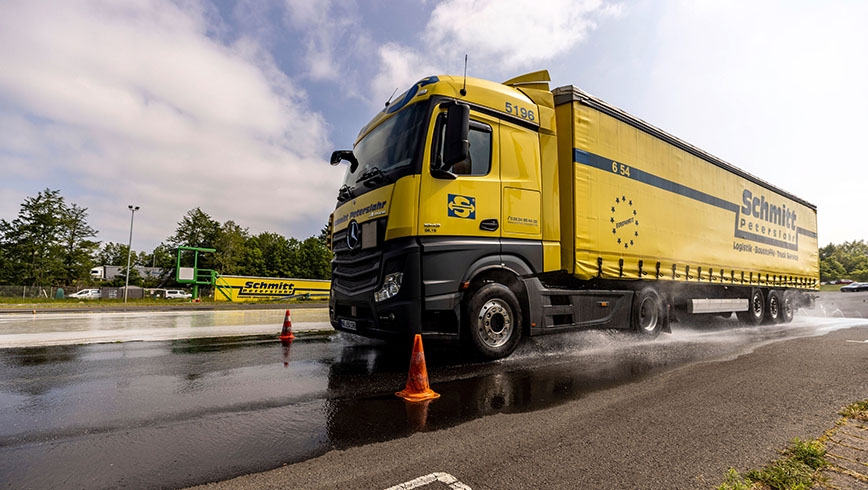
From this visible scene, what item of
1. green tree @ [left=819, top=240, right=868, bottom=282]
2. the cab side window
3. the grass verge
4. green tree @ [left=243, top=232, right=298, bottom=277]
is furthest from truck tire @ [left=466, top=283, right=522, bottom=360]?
green tree @ [left=819, top=240, right=868, bottom=282]

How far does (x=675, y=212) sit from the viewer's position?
8.35m

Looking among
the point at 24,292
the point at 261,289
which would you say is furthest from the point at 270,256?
the point at 261,289

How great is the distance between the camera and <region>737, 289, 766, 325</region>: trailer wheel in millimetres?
11109

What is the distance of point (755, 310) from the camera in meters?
11.3

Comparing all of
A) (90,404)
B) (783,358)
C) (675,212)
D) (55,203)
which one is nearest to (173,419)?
(90,404)

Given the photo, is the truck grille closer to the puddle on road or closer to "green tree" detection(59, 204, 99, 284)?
the puddle on road

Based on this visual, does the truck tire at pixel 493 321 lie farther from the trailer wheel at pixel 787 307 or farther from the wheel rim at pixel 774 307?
the trailer wheel at pixel 787 307

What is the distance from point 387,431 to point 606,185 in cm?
554

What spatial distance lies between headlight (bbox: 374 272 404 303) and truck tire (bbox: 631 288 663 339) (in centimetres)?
488

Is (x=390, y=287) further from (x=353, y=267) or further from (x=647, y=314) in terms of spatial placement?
(x=647, y=314)

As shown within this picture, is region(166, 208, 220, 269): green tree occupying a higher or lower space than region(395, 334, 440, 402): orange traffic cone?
higher

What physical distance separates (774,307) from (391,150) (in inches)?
510

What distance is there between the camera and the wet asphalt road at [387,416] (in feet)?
7.69

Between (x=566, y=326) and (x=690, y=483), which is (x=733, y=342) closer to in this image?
(x=566, y=326)
